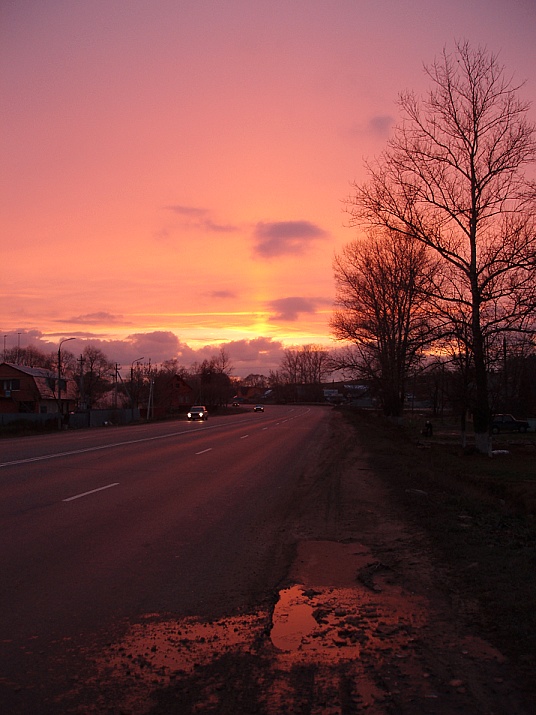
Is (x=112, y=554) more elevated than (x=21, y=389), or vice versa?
(x=21, y=389)

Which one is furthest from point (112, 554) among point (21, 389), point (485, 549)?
point (21, 389)

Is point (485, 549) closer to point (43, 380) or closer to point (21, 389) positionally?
point (21, 389)

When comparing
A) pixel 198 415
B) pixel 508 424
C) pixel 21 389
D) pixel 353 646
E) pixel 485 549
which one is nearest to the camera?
pixel 353 646

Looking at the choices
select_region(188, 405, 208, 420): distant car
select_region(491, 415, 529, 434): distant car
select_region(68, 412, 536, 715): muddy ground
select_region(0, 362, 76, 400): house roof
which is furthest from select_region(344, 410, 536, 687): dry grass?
select_region(0, 362, 76, 400): house roof

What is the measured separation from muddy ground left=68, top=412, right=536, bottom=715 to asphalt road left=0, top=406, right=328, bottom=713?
0.34 meters

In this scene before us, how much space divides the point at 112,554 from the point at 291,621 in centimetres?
292

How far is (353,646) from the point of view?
4867mm

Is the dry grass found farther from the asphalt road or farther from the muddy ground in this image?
the asphalt road

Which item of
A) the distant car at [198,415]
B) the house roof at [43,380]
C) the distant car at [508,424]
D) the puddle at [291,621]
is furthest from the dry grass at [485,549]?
the house roof at [43,380]

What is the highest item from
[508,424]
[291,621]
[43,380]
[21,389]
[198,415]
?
[43,380]

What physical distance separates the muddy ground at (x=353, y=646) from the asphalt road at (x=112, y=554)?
337 mm

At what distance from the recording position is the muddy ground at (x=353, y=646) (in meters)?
3.97

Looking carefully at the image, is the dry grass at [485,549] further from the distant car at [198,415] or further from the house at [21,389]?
the house at [21,389]

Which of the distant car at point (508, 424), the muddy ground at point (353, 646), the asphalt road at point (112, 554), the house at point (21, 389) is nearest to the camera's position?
the muddy ground at point (353, 646)
